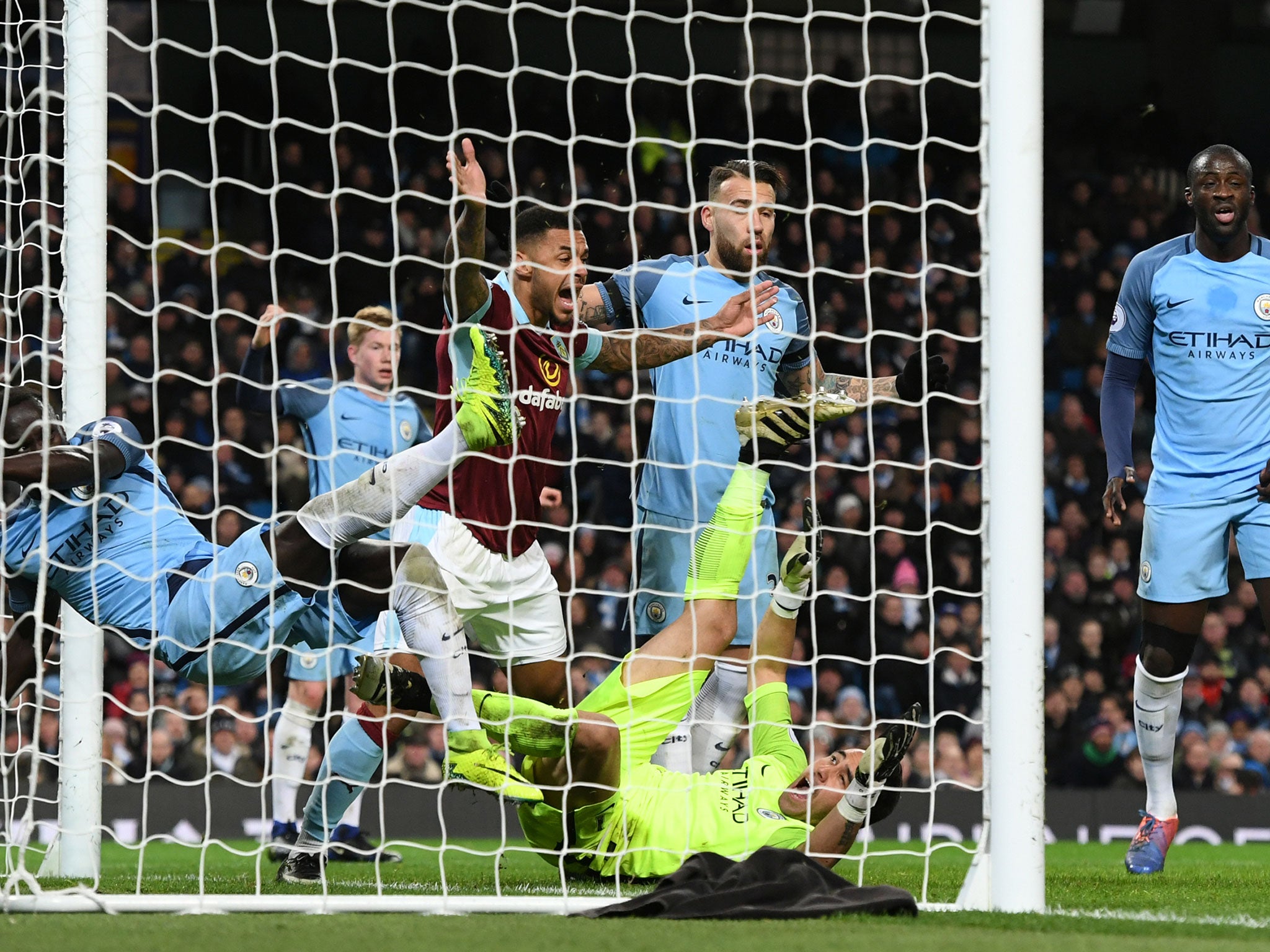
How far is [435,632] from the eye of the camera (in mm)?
4699

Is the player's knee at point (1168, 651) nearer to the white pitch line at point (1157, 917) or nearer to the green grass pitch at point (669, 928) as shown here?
the green grass pitch at point (669, 928)

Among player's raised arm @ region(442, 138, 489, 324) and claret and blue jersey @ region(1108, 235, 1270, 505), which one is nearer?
player's raised arm @ region(442, 138, 489, 324)

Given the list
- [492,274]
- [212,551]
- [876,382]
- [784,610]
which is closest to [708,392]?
[876,382]

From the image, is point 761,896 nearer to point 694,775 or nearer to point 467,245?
point 694,775

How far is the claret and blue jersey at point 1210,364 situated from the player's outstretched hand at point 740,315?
1.30m

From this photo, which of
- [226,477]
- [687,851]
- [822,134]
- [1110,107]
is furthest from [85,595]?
[1110,107]

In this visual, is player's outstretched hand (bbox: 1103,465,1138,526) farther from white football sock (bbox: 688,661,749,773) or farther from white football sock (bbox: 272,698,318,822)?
white football sock (bbox: 272,698,318,822)

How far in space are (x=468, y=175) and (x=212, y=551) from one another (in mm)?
1329

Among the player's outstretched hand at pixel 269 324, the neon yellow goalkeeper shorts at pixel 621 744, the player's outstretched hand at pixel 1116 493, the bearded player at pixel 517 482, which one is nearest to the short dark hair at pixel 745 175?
the bearded player at pixel 517 482

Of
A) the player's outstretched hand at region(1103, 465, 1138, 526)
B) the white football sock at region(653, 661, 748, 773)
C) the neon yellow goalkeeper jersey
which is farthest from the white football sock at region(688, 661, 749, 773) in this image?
the player's outstretched hand at region(1103, 465, 1138, 526)

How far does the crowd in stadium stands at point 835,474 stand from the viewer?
380 inches

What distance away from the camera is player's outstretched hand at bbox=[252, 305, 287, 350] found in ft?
16.0

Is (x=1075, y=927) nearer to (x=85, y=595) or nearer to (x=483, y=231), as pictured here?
(x=483, y=231)

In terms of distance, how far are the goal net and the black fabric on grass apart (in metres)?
2.01
